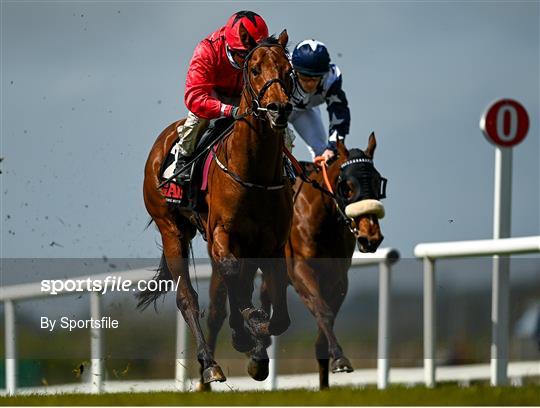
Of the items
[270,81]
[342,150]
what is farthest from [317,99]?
[270,81]

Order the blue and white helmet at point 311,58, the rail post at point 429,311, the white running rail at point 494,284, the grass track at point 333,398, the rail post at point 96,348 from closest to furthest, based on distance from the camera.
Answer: the grass track at point 333,398, the white running rail at point 494,284, the rail post at point 429,311, the blue and white helmet at point 311,58, the rail post at point 96,348

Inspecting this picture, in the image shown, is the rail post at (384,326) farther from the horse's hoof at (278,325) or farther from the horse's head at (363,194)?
the horse's hoof at (278,325)

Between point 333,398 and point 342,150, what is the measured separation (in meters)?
2.17

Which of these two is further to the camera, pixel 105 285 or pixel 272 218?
pixel 105 285

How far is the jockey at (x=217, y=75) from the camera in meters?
6.10

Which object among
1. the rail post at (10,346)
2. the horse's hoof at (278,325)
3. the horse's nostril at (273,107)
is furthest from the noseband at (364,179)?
the rail post at (10,346)

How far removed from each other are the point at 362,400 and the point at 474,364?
1872 millimetres

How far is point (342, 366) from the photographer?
6.83 meters

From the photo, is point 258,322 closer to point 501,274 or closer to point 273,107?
point 273,107

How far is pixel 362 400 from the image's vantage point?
5566 mm

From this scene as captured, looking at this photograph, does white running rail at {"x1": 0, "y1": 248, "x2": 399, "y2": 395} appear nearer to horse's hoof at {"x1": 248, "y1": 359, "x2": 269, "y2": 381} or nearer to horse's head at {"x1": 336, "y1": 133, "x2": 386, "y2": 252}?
horse's head at {"x1": 336, "y1": 133, "x2": 386, "y2": 252}

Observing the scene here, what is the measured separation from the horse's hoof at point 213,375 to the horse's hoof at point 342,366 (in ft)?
2.96

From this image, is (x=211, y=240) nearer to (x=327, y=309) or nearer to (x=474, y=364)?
(x=327, y=309)

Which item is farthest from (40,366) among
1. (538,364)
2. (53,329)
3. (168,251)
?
(538,364)
